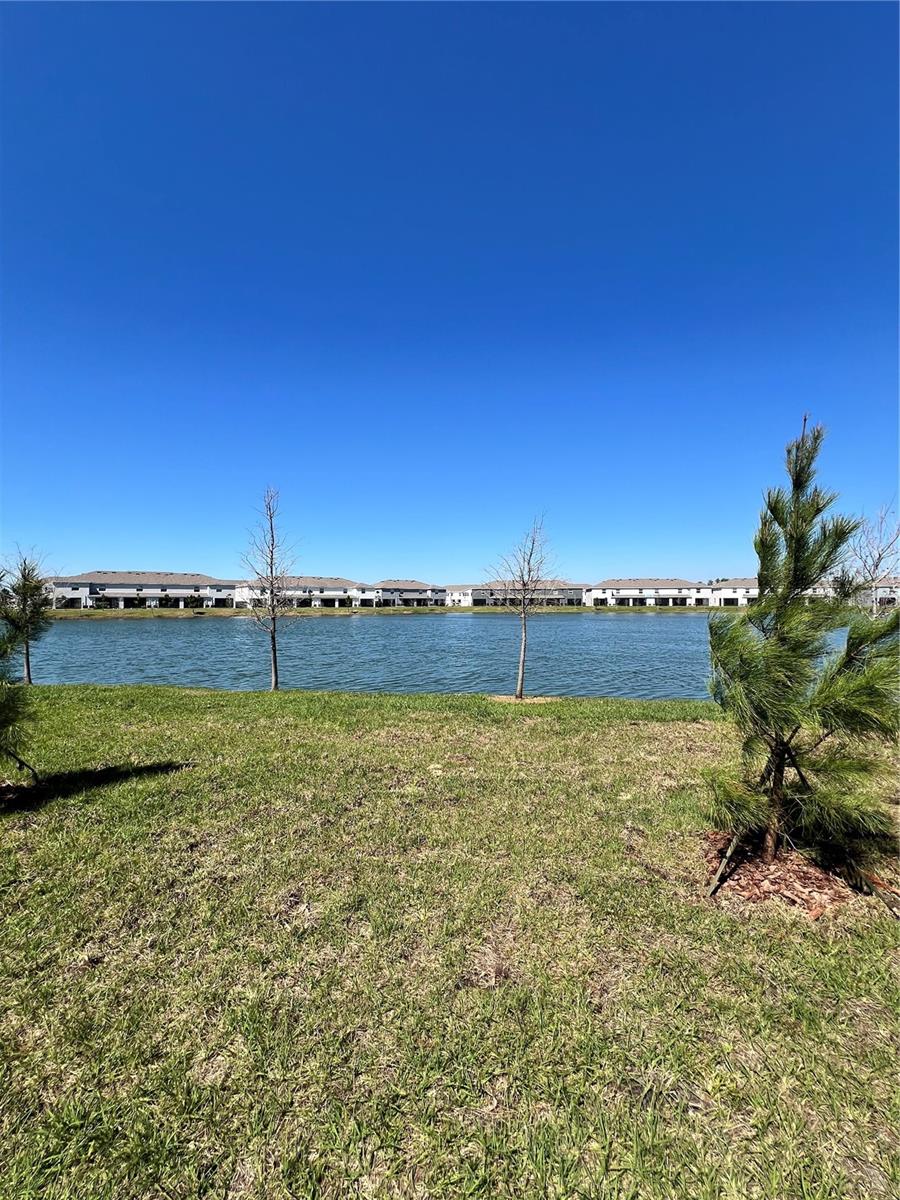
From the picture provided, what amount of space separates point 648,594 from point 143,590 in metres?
108

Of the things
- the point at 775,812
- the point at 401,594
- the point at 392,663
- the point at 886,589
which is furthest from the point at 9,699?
the point at 401,594

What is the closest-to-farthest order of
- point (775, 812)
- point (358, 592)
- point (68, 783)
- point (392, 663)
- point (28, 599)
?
point (775, 812) → point (68, 783) → point (28, 599) → point (392, 663) → point (358, 592)

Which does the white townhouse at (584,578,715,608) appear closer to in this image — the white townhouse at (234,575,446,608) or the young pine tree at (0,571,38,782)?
the white townhouse at (234,575,446,608)

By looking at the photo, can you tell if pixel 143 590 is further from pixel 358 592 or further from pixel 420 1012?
pixel 420 1012

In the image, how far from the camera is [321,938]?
13.1 feet

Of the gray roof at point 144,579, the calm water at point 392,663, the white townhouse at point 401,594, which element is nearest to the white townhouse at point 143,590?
the gray roof at point 144,579

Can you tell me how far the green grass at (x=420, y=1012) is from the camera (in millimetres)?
2381

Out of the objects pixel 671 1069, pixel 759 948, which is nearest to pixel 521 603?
pixel 759 948

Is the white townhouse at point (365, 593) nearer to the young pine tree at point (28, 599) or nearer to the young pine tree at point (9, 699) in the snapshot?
the young pine tree at point (28, 599)

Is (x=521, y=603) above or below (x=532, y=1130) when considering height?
above

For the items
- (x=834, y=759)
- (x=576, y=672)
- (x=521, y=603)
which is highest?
(x=521, y=603)

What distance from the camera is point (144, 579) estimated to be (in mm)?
104875

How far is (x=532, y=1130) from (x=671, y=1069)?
0.88 m

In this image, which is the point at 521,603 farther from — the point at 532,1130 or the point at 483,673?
the point at 532,1130
